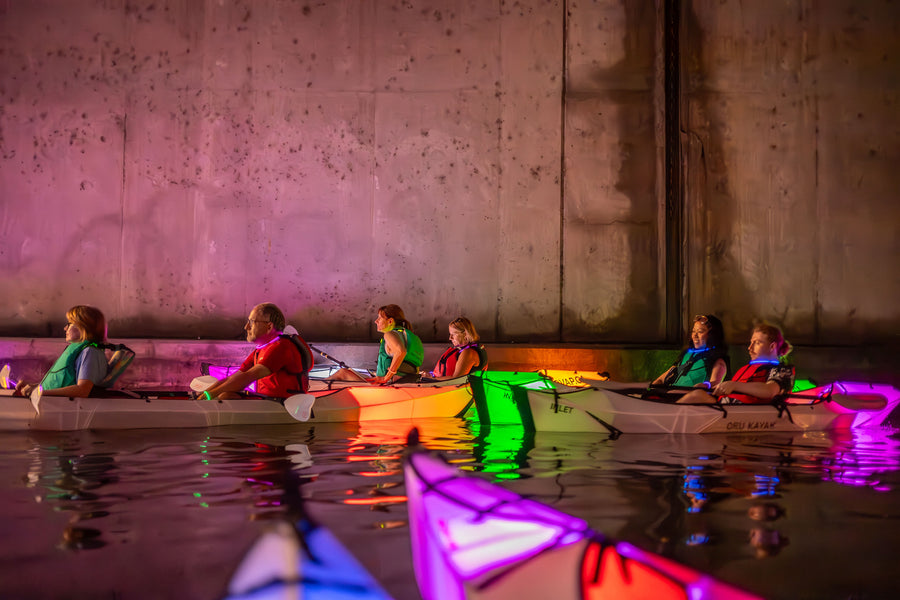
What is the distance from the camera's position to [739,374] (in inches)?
259

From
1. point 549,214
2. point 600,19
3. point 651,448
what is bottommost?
point 651,448

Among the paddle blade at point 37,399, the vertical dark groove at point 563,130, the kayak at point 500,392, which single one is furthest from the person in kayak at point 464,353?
the paddle blade at point 37,399

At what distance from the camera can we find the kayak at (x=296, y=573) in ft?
3.89

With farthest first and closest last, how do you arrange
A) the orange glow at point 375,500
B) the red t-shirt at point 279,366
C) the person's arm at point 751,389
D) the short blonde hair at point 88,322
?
the person's arm at point 751,389, the red t-shirt at point 279,366, the short blonde hair at point 88,322, the orange glow at point 375,500

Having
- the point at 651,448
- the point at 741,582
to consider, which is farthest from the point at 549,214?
the point at 741,582

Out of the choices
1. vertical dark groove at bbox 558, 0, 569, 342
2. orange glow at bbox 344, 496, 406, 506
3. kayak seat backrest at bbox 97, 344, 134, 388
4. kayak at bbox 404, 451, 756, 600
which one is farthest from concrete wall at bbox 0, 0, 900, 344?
kayak at bbox 404, 451, 756, 600

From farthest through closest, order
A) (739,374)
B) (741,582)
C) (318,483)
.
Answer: (739,374) → (318,483) → (741,582)

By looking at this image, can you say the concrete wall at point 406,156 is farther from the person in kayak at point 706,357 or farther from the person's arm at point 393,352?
the person in kayak at point 706,357

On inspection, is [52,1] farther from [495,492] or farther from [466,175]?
[495,492]

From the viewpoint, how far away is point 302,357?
618 cm

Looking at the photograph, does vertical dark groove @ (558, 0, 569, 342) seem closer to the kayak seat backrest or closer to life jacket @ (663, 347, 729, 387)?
life jacket @ (663, 347, 729, 387)

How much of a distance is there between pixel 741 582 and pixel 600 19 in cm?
875

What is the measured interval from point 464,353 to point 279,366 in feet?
6.63

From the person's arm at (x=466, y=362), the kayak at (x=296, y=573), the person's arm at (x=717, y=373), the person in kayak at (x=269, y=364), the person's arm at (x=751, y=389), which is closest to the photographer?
the kayak at (x=296, y=573)
